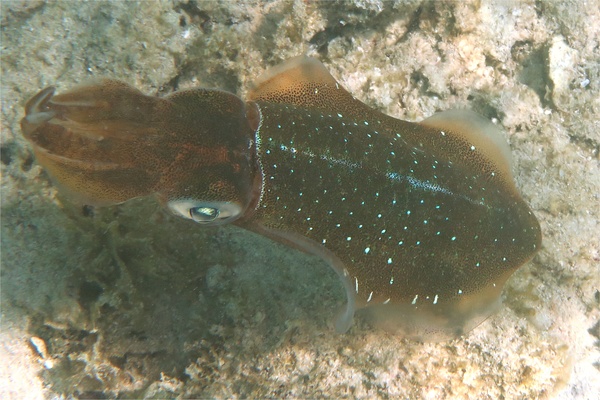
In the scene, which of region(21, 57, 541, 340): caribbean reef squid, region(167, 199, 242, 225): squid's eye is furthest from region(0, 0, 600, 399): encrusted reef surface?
region(167, 199, 242, 225): squid's eye

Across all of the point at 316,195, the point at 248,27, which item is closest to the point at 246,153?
the point at 316,195

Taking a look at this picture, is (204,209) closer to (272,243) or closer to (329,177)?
(329,177)

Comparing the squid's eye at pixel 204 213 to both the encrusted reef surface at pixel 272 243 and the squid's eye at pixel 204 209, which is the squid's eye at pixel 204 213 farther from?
the encrusted reef surface at pixel 272 243

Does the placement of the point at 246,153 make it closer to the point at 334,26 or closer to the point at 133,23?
the point at 133,23

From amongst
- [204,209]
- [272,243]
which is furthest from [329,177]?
[272,243]

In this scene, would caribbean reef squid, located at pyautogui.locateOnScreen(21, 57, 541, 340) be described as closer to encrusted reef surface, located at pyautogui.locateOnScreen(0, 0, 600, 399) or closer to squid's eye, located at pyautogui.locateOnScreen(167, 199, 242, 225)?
squid's eye, located at pyautogui.locateOnScreen(167, 199, 242, 225)
